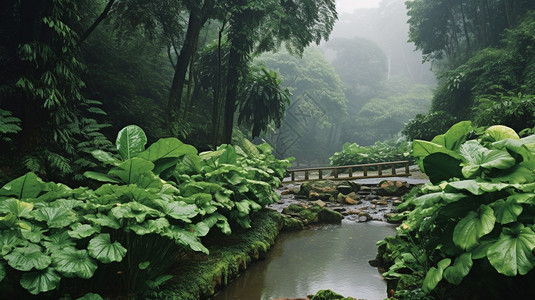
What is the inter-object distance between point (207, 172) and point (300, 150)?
96.7 ft

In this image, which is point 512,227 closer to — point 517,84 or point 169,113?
point 169,113

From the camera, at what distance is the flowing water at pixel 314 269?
379cm

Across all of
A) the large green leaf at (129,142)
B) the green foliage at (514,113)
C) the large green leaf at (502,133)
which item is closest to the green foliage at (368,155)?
the green foliage at (514,113)

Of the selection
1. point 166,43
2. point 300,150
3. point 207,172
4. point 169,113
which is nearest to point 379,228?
point 207,172

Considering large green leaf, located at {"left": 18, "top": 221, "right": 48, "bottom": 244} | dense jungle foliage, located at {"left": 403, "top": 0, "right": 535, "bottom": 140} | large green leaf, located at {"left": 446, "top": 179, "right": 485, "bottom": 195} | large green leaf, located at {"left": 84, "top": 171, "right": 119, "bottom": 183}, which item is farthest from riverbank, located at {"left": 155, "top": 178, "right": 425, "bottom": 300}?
dense jungle foliage, located at {"left": 403, "top": 0, "right": 535, "bottom": 140}

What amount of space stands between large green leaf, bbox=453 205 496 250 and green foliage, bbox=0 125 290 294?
1908mm

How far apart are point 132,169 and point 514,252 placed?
3.06 m

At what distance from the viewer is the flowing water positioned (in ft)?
12.4

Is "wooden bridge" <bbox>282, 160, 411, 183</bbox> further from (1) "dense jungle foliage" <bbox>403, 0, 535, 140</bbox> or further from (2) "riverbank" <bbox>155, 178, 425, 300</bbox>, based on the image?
(2) "riverbank" <bbox>155, 178, 425, 300</bbox>

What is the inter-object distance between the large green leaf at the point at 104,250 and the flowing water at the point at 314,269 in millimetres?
1532

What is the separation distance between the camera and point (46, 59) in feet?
17.2

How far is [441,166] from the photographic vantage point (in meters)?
2.81

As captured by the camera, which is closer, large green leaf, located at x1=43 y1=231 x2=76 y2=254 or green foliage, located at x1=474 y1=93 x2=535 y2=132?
large green leaf, located at x1=43 y1=231 x2=76 y2=254

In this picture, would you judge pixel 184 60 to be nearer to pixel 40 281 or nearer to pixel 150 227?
pixel 150 227
